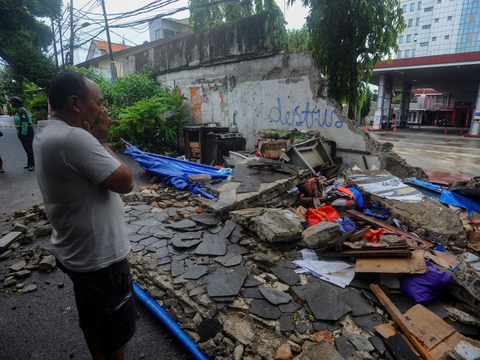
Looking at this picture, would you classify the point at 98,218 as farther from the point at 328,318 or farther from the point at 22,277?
the point at 22,277

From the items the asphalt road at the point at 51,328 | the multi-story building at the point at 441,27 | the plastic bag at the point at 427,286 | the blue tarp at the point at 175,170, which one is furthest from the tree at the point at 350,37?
the multi-story building at the point at 441,27

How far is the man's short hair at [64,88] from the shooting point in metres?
1.32

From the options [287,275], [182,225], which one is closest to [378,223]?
[287,275]

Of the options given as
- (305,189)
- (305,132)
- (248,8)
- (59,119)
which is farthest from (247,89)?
(248,8)

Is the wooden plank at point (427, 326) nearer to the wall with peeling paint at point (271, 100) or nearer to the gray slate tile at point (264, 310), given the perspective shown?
the gray slate tile at point (264, 310)

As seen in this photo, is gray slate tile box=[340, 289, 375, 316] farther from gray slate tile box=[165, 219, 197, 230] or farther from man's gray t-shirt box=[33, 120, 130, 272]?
gray slate tile box=[165, 219, 197, 230]

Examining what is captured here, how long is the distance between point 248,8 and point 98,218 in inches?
591

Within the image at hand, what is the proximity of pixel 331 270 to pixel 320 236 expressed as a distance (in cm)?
38

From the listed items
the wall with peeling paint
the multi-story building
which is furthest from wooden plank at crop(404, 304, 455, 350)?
the multi-story building

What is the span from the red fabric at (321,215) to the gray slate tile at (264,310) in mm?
1845

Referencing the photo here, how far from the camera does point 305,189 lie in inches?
196

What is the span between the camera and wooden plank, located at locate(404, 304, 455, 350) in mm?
2004

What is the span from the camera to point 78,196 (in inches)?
51.8

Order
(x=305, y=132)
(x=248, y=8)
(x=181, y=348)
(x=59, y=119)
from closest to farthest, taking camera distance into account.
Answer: (x=59, y=119)
(x=181, y=348)
(x=305, y=132)
(x=248, y=8)
